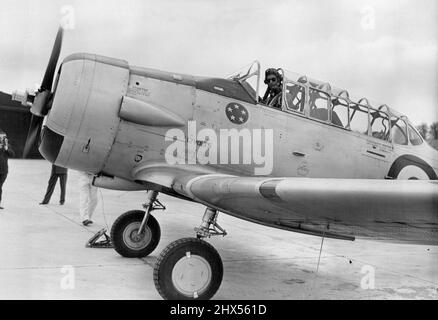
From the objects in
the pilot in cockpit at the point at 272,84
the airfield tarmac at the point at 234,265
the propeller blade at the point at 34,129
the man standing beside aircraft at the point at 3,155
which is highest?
the pilot in cockpit at the point at 272,84

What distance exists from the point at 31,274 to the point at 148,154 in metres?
1.66

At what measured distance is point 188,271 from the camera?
4.06 metres

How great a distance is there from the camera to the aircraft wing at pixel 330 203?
9.24ft

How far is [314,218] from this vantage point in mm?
3740

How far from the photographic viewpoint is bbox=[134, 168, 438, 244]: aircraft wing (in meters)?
2.82

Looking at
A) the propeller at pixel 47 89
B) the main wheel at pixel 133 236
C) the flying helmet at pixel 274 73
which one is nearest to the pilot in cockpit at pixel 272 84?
the flying helmet at pixel 274 73

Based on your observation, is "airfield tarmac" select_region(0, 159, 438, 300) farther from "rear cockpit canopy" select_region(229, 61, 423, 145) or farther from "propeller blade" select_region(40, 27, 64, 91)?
"propeller blade" select_region(40, 27, 64, 91)

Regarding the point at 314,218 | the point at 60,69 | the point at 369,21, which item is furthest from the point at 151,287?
the point at 369,21

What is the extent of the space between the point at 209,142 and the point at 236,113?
433 mm

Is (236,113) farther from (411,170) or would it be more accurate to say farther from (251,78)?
(411,170)

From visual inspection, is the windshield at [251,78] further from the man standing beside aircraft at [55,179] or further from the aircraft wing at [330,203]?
the man standing beside aircraft at [55,179]

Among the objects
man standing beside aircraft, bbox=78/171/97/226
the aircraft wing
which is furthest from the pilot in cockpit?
man standing beside aircraft, bbox=78/171/97/226

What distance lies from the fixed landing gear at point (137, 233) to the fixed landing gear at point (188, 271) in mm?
1775

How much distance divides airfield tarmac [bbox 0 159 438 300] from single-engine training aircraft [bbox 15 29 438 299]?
1.99 ft
